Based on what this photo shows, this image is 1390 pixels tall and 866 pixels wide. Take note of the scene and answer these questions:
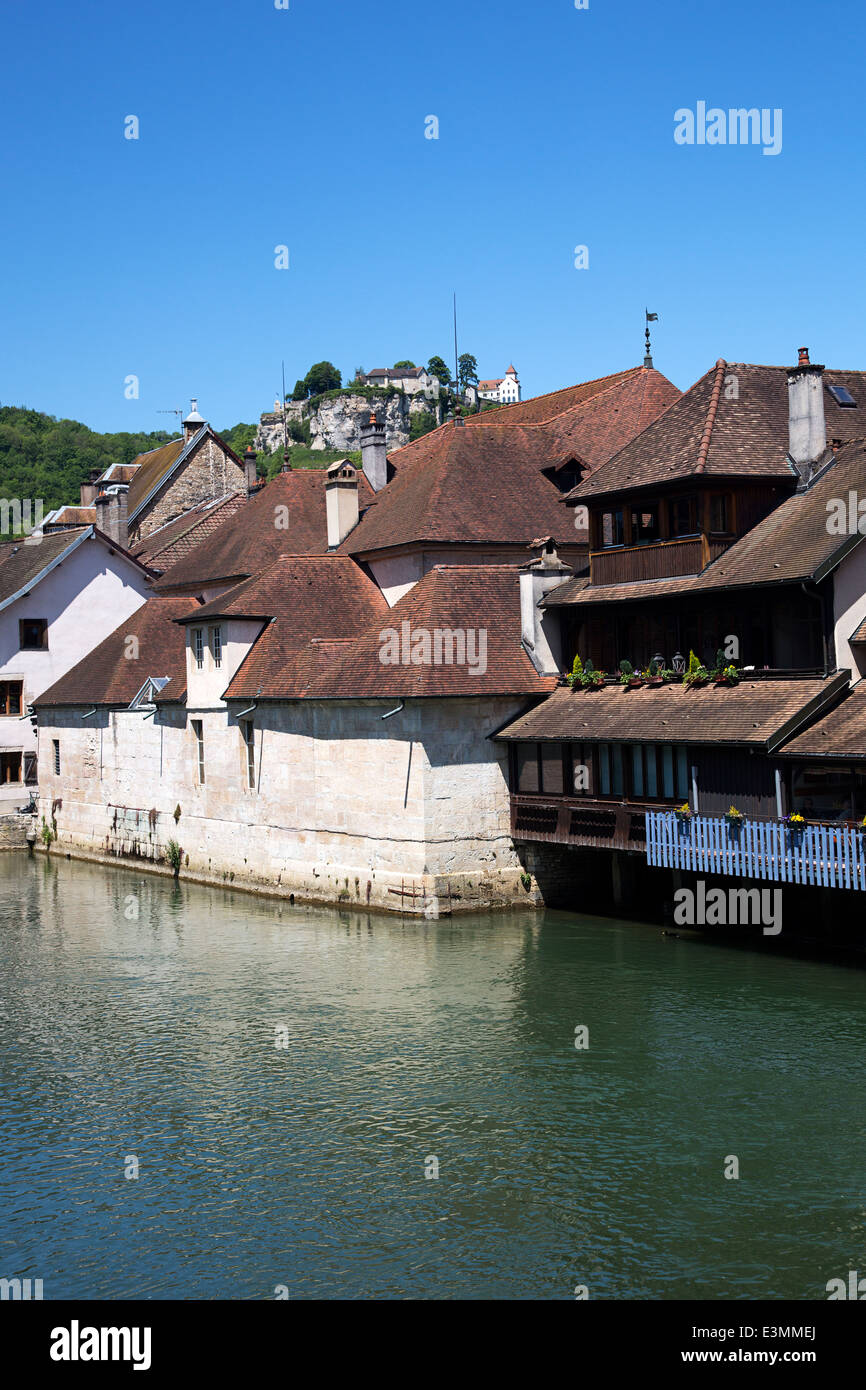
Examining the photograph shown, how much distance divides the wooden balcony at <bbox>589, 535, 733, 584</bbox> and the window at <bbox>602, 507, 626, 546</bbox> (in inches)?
12.9

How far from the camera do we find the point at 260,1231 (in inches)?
683

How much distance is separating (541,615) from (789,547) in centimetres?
829

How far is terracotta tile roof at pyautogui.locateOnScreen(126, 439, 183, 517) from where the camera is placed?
235 feet

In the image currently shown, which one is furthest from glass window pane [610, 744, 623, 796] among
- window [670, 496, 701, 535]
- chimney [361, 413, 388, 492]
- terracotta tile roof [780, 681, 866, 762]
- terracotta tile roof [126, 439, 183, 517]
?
terracotta tile roof [126, 439, 183, 517]

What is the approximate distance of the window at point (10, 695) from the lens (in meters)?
57.2

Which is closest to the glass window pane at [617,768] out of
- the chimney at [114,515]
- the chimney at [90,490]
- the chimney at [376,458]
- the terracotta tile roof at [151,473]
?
A: the chimney at [376,458]

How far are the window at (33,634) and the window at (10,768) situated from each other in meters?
4.19

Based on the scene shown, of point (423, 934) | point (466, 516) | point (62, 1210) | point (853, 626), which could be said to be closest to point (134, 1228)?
point (62, 1210)

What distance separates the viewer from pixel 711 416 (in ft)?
116

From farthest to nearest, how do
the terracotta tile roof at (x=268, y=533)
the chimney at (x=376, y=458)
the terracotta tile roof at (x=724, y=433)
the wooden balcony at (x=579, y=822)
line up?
1. the chimney at (x=376, y=458)
2. the terracotta tile roof at (x=268, y=533)
3. the terracotta tile roof at (x=724, y=433)
4. the wooden balcony at (x=579, y=822)

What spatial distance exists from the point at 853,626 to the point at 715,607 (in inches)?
171

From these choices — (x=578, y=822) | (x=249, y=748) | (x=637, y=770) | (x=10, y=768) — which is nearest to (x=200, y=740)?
(x=249, y=748)

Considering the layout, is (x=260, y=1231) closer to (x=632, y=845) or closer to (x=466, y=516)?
(x=632, y=845)

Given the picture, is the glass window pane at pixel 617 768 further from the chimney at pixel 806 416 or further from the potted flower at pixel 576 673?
the chimney at pixel 806 416
